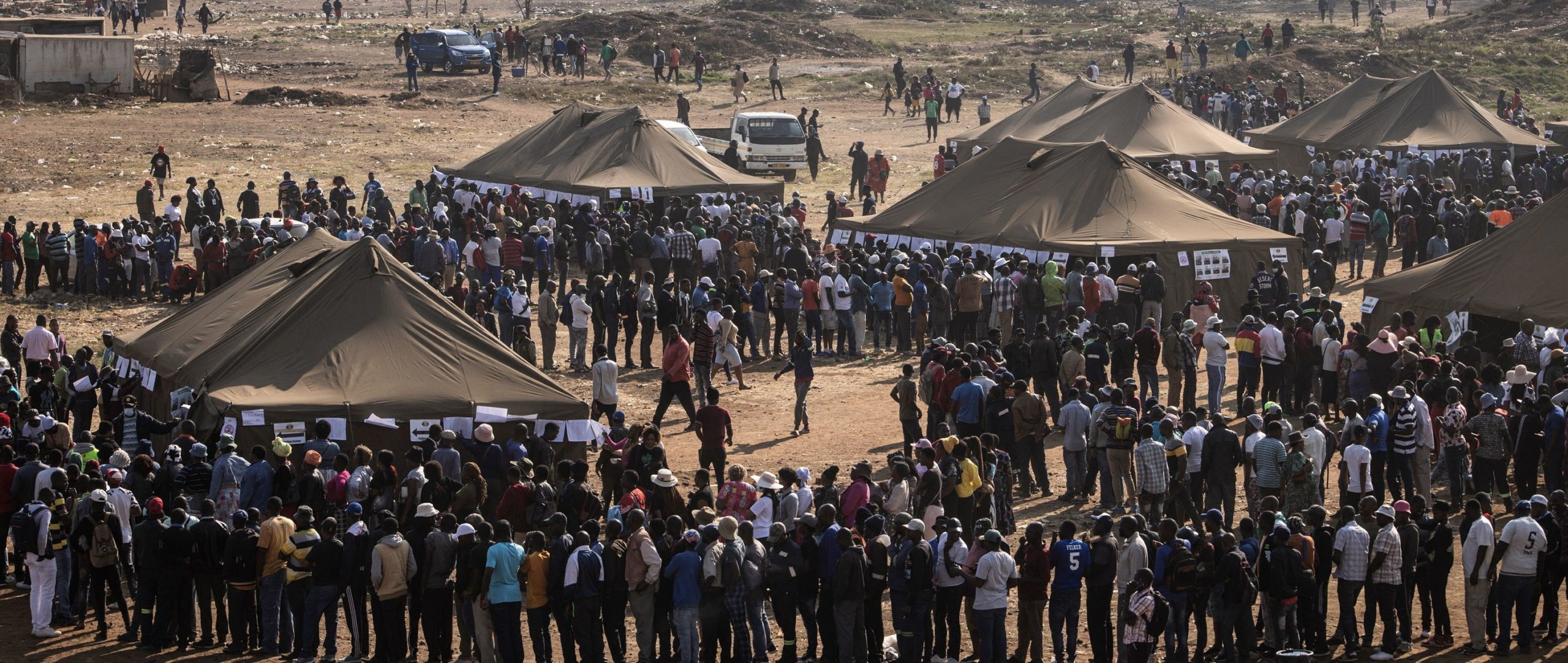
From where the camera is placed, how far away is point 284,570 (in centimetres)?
1209

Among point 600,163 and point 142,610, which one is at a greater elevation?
point 600,163

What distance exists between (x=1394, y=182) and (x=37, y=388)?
2259 cm

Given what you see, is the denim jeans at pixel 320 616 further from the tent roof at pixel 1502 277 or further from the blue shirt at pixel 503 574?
the tent roof at pixel 1502 277

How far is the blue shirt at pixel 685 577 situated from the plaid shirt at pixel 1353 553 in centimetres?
464

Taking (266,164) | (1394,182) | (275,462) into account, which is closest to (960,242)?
(1394,182)

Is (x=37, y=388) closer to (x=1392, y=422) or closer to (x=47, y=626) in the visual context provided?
(x=47, y=626)

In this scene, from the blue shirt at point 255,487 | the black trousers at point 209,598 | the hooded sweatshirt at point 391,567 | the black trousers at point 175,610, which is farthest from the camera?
the blue shirt at point 255,487

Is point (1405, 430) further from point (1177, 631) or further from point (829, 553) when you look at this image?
point (829, 553)

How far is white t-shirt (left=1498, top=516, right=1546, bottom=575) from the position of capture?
11945mm

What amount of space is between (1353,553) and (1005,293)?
979cm

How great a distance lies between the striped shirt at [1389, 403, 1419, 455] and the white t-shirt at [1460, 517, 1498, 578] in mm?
3086

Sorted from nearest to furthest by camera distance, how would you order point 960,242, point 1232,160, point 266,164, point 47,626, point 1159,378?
point 47,626, point 1159,378, point 960,242, point 1232,160, point 266,164

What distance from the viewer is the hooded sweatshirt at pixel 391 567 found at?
11.7 m

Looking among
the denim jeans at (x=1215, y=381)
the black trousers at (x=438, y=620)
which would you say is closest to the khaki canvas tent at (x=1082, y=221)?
the denim jeans at (x=1215, y=381)
